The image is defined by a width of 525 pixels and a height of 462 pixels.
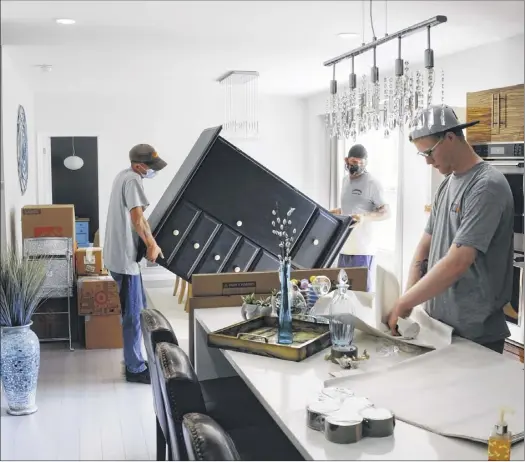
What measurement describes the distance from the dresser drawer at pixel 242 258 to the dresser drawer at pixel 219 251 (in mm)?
25

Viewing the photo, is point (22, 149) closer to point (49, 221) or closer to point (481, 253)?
point (49, 221)

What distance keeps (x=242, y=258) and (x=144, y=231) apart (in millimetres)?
548

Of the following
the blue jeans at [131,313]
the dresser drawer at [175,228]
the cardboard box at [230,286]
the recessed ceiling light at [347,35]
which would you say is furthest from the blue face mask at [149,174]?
the cardboard box at [230,286]

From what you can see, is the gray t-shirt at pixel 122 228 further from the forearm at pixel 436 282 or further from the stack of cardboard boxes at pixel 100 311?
the forearm at pixel 436 282

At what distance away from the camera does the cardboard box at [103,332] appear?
4.93 m

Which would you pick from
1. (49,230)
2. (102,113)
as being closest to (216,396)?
(49,230)

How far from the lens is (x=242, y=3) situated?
3.26 m

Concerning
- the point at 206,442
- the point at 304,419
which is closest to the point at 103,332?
the point at 304,419

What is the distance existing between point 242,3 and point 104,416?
87.1 inches

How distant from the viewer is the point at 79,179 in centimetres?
943

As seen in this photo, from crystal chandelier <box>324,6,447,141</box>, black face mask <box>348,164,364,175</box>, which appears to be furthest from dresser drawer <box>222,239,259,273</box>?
black face mask <box>348,164,364,175</box>

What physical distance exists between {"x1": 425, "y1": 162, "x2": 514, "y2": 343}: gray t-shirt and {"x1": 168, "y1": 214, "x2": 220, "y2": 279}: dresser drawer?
→ 120cm

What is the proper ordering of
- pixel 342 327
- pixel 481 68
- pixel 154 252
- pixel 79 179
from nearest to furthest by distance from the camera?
pixel 342 327, pixel 154 252, pixel 481 68, pixel 79 179

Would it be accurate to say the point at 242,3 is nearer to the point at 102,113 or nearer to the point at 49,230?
the point at 49,230
